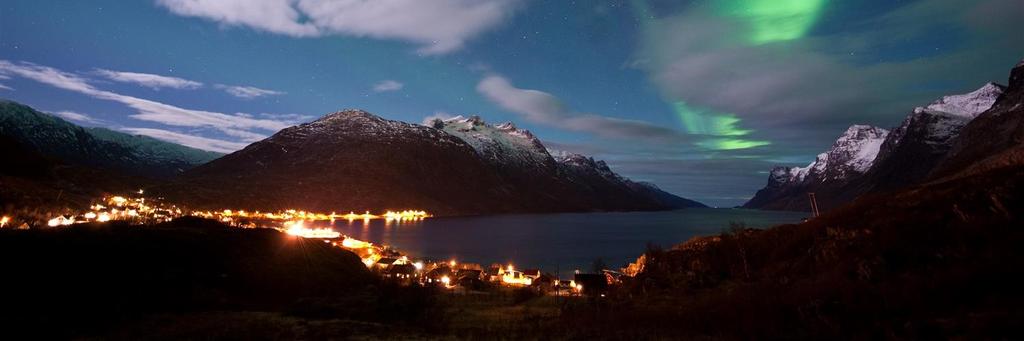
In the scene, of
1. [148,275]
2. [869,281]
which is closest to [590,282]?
[869,281]

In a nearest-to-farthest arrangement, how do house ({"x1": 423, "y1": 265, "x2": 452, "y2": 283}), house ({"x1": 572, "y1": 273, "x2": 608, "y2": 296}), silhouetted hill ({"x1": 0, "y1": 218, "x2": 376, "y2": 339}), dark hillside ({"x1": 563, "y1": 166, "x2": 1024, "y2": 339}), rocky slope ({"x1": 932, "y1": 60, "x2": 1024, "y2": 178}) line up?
dark hillside ({"x1": 563, "y1": 166, "x2": 1024, "y2": 339}) < silhouetted hill ({"x1": 0, "y1": 218, "x2": 376, "y2": 339}) < house ({"x1": 572, "y1": 273, "x2": 608, "y2": 296}) < house ({"x1": 423, "y1": 265, "x2": 452, "y2": 283}) < rocky slope ({"x1": 932, "y1": 60, "x2": 1024, "y2": 178})

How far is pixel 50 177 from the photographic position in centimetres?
10450

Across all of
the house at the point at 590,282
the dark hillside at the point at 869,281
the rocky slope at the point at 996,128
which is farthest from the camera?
the rocky slope at the point at 996,128

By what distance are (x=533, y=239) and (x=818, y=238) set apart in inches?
5242

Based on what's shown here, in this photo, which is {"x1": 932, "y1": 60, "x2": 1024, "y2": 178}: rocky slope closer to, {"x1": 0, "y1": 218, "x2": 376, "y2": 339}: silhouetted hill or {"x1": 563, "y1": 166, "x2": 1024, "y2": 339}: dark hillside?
{"x1": 563, "y1": 166, "x2": 1024, "y2": 339}: dark hillside

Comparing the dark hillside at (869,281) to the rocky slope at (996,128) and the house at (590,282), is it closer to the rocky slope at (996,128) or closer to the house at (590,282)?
the house at (590,282)

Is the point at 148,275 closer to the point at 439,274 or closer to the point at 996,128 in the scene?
the point at 439,274

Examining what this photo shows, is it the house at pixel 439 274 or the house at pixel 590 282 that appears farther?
the house at pixel 439 274

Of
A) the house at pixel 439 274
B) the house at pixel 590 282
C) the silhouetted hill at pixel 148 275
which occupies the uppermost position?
the silhouetted hill at pixel 148 275

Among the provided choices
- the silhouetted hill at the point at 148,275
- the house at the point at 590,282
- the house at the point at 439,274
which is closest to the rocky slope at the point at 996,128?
the house at the point at 590,282

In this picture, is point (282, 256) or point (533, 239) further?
point (533, 239)

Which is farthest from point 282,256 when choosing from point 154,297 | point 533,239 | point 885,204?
point 533,239

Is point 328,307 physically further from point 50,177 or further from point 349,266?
point 50,177

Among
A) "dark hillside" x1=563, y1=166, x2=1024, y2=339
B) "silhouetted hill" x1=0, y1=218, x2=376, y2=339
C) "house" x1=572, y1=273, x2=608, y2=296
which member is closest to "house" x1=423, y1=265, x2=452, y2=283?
"house" x1=572, y1=273, x2=608, y2=296
